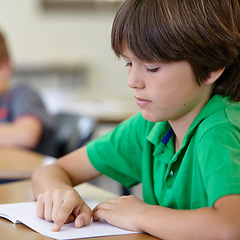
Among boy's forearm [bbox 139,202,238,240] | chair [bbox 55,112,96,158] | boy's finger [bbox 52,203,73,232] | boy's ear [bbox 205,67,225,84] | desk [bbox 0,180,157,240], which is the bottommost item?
chair [bbox 55,112,96,158]

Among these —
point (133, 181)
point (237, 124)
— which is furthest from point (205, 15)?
point (133, 181)

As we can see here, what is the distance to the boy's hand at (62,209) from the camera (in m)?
0.96

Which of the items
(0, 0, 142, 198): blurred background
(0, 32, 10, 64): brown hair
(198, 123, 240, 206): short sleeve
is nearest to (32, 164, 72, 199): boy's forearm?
(198, 123, 240, 206): short sleeve

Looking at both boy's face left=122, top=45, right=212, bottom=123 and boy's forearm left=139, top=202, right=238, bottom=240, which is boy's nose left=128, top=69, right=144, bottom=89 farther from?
boy's forearm left=139, top=202, right=238, bottom=240

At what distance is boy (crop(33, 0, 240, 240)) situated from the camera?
0.89 metres

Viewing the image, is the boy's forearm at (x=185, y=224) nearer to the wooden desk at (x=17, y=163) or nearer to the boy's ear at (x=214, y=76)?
the boy's ear at (x=214, y=76)

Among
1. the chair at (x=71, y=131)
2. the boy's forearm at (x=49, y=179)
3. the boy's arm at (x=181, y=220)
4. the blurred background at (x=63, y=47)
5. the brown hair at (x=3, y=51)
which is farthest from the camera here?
the blurred background at (x=63, y=47)

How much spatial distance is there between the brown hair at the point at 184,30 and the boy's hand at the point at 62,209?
32 centimetres

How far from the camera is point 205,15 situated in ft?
3.17

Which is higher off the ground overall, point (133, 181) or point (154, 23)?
point (154, 23)

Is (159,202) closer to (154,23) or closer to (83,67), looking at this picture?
(154,23)

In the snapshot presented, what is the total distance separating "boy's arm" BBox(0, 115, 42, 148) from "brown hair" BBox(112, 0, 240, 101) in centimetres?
133

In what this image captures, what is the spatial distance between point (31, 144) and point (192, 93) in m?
1.40

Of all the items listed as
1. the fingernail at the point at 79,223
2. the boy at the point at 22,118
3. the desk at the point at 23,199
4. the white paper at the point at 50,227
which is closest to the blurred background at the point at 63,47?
the boy at the point at 22,118
